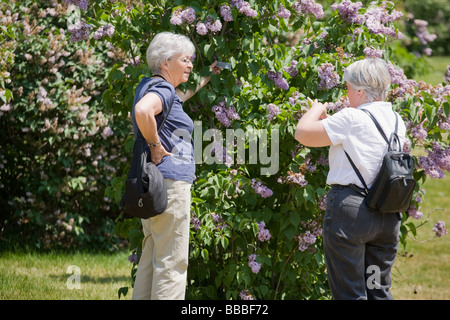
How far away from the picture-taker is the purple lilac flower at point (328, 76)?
3.89 m

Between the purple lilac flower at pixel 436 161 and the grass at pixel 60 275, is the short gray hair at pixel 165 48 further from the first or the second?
the grass at pixel 60 275

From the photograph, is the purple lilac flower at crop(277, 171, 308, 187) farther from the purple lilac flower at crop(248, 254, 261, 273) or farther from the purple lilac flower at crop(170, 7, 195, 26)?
the purple lilac flower at crop(170, 7, 195, 26)

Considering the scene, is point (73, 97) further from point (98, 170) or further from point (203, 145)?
point (203, 145)

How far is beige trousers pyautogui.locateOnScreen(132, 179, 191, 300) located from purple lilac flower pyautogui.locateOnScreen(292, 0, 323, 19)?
4.90 feet

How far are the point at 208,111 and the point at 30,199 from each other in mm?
2756

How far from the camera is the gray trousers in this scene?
3078mm

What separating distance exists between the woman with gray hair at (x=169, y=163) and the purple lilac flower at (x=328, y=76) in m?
0.88

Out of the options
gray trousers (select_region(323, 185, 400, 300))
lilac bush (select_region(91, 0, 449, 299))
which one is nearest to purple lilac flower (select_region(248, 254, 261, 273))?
lilac bush (select_region(91, 0, 449, 299))

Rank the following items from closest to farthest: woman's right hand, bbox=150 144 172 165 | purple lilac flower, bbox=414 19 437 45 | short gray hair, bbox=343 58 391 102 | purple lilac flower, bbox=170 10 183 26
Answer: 1. short gray hair, bbox=343 58 391 102
2. woman's right hand, bbox=150 144 172 165
3. purple lilac flower, bbox=170 10 183 26
4. purple lilac flower, bbox=414 19 437 45

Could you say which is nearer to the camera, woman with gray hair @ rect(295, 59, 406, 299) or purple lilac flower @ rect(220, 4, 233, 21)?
woman with gray hair @ rect(295, 59, 406, 299)

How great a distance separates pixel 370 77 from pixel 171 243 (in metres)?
1.28

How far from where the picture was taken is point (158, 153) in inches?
129

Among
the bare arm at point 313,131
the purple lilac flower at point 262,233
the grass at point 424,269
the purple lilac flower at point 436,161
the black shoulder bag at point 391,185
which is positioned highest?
the bare arm at point 313,131

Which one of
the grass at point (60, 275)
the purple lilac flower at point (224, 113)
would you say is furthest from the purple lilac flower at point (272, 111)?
the grass at point (60, 275)
